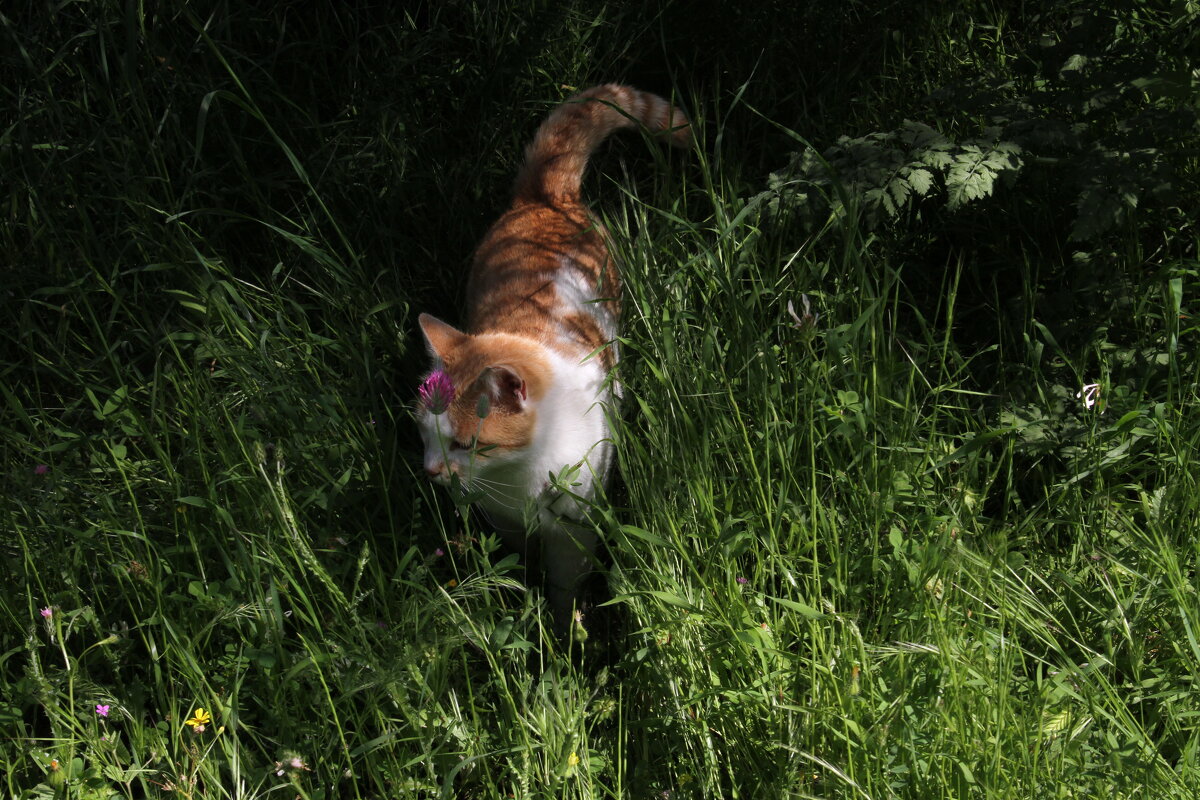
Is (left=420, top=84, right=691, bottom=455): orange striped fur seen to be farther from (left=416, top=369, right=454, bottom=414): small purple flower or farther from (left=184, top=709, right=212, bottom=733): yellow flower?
(left=184, top=709, right=212, bottom=733): yellow flower

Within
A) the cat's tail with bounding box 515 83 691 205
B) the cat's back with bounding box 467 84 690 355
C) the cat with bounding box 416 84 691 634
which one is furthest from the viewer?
the cat's tail with bounding box 515 83 691 205

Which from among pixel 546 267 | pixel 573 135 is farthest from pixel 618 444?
pixel 573 135

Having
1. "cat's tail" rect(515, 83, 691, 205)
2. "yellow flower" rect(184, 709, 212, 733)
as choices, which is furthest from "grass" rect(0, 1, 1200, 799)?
"cat's tail" rect(515, 83, 691, 205)

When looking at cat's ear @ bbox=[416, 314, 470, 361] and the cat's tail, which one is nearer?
cat's ear @ bbox=[416, 314, 470, 361]

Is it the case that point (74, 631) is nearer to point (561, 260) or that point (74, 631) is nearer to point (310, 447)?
point (310, 447)

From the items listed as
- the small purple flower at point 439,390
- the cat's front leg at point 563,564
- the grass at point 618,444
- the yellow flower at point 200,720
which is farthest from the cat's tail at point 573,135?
the yellow flower at point 200,720

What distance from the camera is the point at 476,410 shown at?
217 cm

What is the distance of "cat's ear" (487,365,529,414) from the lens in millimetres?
2127

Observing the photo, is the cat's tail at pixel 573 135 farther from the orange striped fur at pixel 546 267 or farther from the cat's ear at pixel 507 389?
the cat's ear at pixel 507 389

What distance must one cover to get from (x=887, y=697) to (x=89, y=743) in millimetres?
1440

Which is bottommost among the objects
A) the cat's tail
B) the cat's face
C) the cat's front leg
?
the cat's front leg

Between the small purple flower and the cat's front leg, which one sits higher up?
the small purple flower

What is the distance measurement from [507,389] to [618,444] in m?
0.29

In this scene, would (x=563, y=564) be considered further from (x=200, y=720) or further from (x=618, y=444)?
(x=200, y=720)
